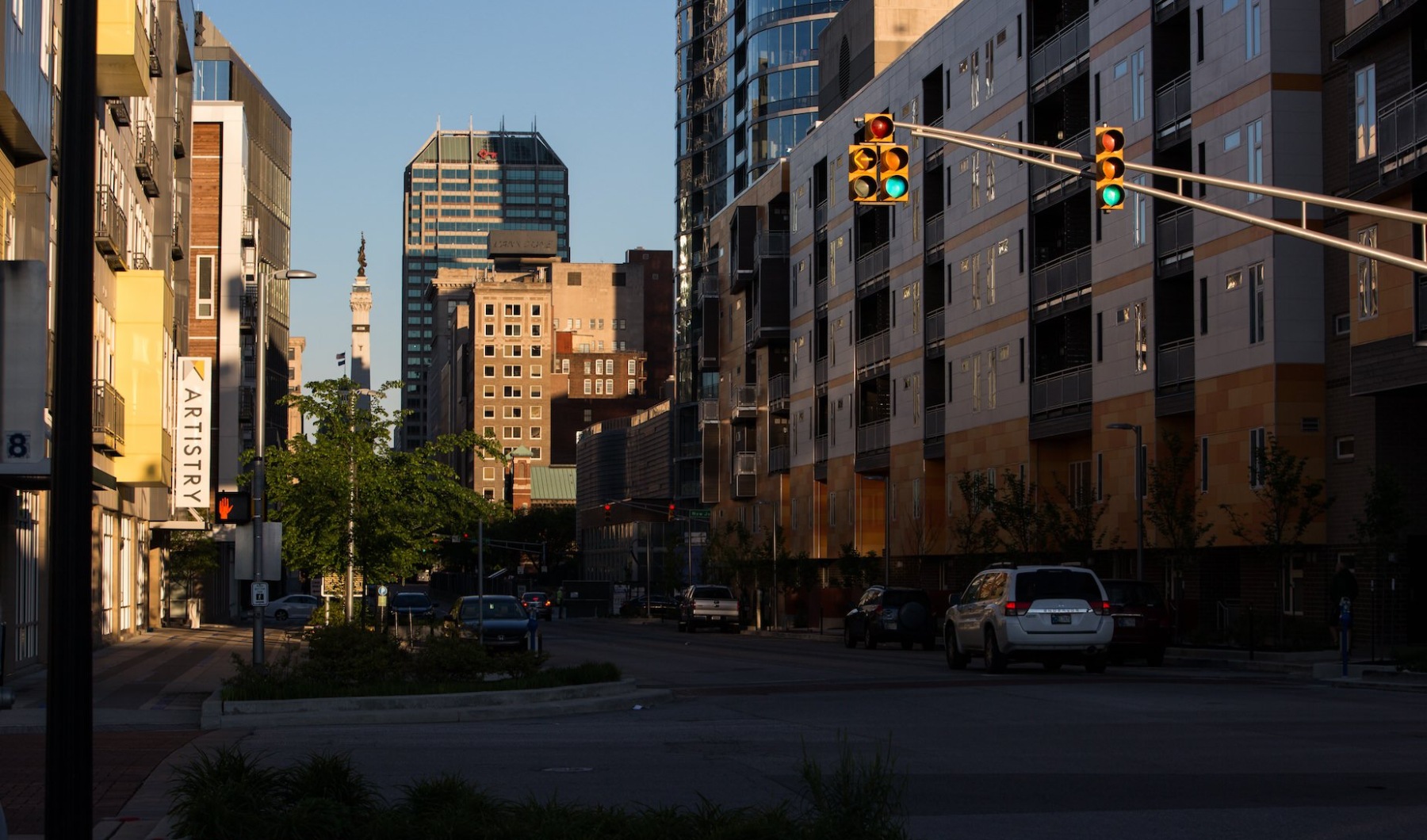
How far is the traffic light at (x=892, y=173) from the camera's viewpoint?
18.7m

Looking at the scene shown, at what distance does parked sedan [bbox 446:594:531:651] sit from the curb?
1376 cm

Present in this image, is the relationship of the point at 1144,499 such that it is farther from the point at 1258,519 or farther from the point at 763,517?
the point at 763,517

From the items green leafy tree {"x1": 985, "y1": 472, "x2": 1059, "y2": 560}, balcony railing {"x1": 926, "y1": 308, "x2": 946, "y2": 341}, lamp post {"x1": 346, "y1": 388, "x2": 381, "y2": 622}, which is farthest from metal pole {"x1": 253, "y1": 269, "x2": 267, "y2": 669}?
balcony railing {"x1": 926, "y1": 308, "x2": 946, "y2": 341}

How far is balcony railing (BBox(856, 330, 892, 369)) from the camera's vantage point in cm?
6806

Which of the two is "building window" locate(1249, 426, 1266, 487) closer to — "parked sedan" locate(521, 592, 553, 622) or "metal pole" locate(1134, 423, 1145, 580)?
"metal pole" locate(1134, 423, 1145, 580)

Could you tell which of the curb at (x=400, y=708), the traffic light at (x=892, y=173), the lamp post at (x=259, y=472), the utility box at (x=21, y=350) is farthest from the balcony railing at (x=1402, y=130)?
the utility box at (x=21, y=350)

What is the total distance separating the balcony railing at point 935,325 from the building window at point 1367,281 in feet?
83.9

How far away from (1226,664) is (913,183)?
112 feet

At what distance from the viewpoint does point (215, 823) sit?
8.92m

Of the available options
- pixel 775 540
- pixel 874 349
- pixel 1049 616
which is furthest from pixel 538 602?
pixel 1049 616

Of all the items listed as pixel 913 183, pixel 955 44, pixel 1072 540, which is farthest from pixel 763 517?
pixel 1072 540

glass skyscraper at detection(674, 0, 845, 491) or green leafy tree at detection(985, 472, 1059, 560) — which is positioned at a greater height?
glass skyscraper at detection(674, 0, 845, 491)

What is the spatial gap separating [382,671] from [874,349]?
160 ft

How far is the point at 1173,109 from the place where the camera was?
1780 inches
